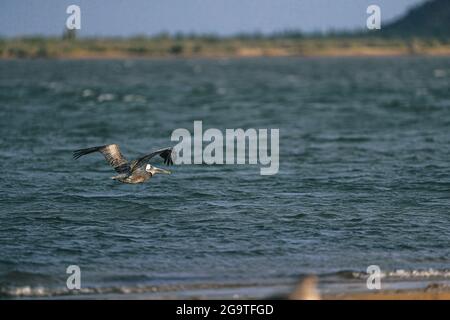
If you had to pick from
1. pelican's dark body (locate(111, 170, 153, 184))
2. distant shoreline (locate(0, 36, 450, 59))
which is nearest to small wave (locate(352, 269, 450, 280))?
pelican's dark body (locate(111, 170, 153, 184))

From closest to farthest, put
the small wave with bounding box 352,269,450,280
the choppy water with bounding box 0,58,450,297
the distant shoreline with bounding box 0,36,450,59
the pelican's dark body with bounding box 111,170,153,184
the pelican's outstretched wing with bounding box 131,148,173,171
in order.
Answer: the small wave with bounding box 352,269,450,280 → the choppy water with bounding box 0,58,450,297 → the pelican's outstretched wing with bounding box 131,148,173,171 → the pelican's dark body with bounding box 111,170,153,184 → the distant shoreline with bounding box 0,36,450,59

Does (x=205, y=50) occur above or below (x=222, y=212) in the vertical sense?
above

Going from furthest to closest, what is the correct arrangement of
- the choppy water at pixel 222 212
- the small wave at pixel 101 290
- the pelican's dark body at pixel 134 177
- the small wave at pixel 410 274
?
the pelican's dark body at pixel 134 177 < the choppy water at pixel 222 212 < the small wave at pixel 410 274 < the small wave at pixel 101 290

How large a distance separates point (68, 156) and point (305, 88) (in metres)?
38.0

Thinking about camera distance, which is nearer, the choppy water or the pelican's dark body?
the choppy water

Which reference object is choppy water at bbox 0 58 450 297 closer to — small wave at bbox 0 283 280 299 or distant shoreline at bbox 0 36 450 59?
small wave at bbox 0 283 280 299

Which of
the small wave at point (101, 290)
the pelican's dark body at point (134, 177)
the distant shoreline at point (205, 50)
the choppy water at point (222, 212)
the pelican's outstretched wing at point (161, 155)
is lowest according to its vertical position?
the small wave at point (101, 290)

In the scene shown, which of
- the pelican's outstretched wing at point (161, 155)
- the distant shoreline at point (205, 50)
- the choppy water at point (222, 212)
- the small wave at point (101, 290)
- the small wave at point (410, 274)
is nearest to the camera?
the small wave at point (101, 290)

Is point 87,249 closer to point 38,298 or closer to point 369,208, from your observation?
point 38,298

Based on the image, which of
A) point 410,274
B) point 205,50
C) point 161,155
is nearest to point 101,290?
point 161,155

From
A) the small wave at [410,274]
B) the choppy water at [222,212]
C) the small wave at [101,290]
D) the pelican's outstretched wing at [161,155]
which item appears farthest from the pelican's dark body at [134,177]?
the small wave at [410,274]

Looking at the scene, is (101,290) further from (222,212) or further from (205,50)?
(205,50)

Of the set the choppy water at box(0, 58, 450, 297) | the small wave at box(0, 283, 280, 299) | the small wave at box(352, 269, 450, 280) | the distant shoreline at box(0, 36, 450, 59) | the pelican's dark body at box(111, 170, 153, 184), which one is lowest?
the small wave at box(352, 269, 450, 280)

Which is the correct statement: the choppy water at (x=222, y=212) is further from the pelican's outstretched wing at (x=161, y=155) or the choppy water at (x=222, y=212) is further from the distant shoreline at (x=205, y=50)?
the distant shoreline at (x=205, y=50)
